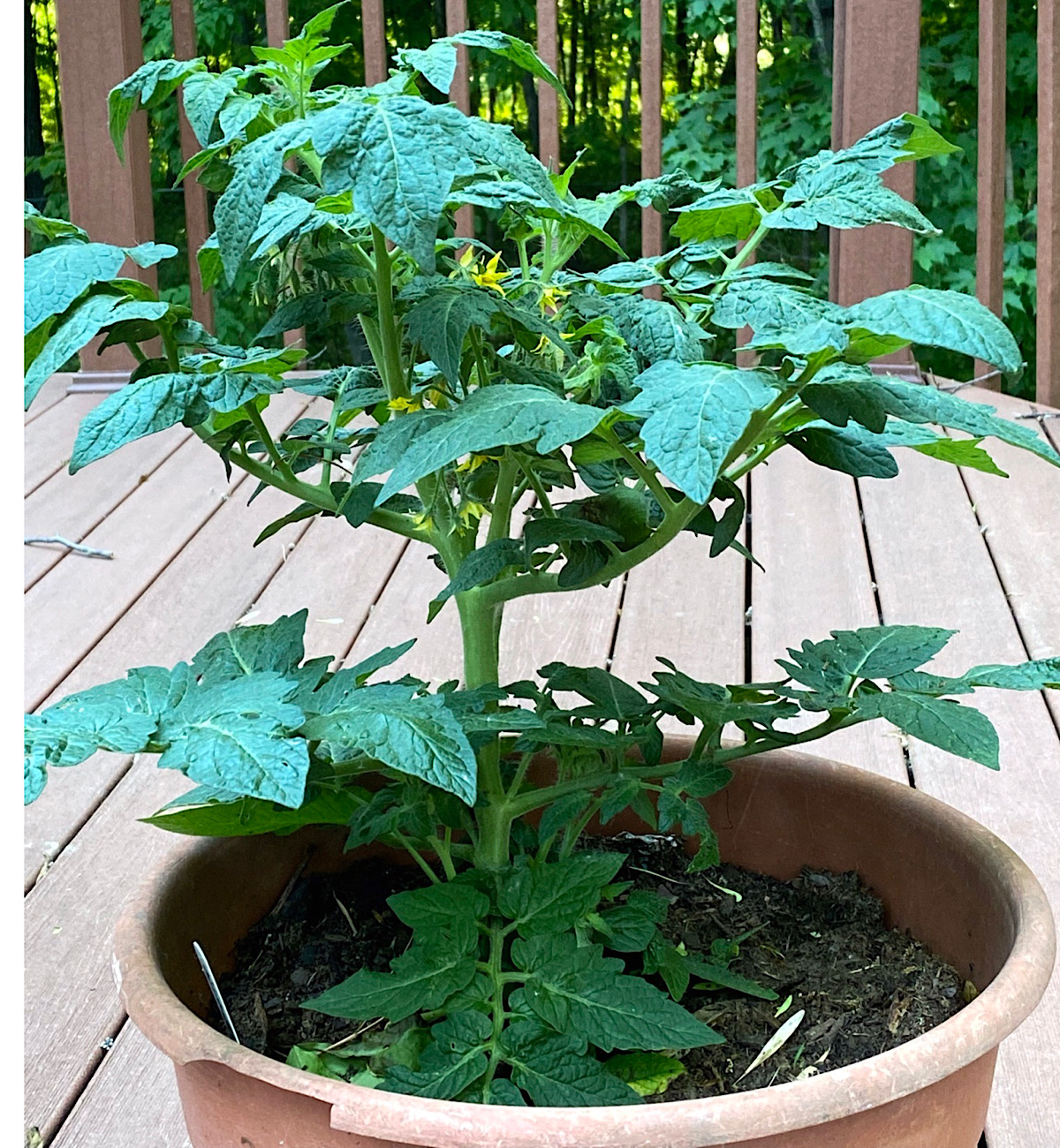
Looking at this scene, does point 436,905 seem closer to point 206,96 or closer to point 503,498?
point 503,498

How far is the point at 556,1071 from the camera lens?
66 centimetres

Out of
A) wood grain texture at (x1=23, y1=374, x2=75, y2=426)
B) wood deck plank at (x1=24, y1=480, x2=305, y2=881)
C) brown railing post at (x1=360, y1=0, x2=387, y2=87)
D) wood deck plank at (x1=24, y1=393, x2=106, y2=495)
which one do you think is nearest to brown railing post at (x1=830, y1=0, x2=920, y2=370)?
brown railing post at (x1=360, y1=0, x2=387, y2=87)

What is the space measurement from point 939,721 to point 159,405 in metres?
0.39

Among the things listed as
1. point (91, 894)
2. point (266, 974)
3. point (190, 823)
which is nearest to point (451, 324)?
point (190, 823)

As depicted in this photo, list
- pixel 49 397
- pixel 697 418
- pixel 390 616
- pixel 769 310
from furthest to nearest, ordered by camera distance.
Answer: pixel 49 397
pixel 390 616
pixel 769 310
pixel 697 418

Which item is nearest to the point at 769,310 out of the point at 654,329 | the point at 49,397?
the point at 654,329

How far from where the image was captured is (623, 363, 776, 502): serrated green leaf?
482mm

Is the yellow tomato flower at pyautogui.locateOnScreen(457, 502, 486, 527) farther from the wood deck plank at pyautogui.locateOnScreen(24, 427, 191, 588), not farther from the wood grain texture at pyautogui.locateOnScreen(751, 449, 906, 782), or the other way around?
the wood deck plank at pyautogui.locateOnScreen(24, 427, 191, 588)

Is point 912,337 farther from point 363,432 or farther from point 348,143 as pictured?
point 363,432

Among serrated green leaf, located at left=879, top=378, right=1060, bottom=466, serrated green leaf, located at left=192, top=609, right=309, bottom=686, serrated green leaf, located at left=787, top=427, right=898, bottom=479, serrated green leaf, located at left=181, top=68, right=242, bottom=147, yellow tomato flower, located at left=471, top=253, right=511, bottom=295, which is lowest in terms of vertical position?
serrated green leaf, located at left=192, top=609, right=309, bottom=686

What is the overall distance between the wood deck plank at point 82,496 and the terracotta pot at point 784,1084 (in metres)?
1.34

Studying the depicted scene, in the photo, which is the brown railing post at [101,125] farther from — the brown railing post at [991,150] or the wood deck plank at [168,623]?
the brown railing post at [991,150]

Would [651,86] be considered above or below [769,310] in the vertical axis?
above

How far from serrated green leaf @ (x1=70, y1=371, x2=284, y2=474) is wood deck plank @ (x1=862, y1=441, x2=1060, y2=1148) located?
2.51ft
